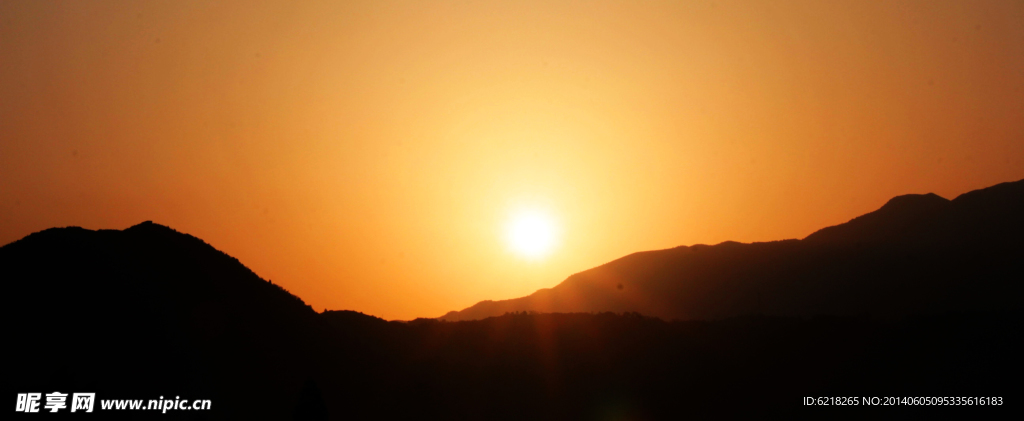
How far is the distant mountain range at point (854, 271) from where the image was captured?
281 ft

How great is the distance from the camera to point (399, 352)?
155 ft

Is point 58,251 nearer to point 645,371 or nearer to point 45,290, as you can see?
point 45,290

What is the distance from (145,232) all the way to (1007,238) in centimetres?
10861

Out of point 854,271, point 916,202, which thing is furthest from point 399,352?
point 916,202

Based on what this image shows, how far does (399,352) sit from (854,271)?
250ft

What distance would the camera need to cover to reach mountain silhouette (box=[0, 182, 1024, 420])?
112 feet

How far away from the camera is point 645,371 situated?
45.5m

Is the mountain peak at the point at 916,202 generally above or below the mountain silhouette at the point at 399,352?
above

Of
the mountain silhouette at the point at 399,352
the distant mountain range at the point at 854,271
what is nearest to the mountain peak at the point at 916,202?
the distant mountain range at the point at 854,271

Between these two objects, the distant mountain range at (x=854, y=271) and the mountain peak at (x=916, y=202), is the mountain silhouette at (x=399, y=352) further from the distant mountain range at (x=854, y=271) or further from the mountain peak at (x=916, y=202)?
the mountain peak at (x=916, y=202)

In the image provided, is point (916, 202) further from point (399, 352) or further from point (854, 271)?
point (399, 352)

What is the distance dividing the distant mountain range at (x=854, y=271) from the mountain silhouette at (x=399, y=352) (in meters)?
36.7

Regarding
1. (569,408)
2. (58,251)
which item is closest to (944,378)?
(569,408)

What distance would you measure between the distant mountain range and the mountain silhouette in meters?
36.7
